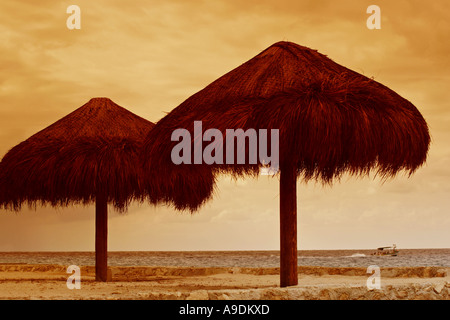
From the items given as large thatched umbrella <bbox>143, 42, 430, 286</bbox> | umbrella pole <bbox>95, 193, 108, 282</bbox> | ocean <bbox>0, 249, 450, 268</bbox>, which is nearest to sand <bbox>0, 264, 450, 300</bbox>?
umbrella pole <bbox>95, 193, 108, 282</bbox>

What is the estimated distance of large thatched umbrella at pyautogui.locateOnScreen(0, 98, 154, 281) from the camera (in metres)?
12.6

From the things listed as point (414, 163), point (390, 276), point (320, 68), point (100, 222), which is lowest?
point (390, 276)

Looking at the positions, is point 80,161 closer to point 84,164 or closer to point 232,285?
point 84,164

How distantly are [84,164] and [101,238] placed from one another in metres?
1.97

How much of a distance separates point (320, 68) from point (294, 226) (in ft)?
8.32

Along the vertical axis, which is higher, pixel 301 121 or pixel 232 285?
pixel 301 121

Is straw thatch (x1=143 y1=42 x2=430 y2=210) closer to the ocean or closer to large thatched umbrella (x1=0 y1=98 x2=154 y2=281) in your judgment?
large thatched umbrella (x1=0 y1=98 x2=154 y2=281)

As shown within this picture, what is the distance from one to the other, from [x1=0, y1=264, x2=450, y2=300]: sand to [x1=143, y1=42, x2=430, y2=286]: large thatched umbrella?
1392 millimetres

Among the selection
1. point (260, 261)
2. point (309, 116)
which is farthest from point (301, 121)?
point (260, 261)

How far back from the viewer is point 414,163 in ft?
34.3

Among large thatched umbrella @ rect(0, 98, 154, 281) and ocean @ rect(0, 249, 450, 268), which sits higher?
large thatched umbrella @ rect(0, 98, 154, 281)

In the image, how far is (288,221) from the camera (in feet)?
34.3
